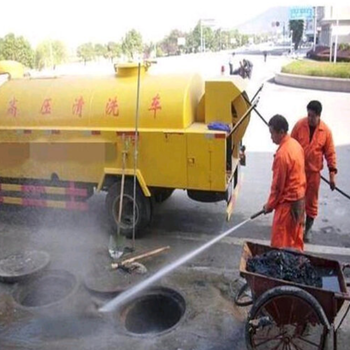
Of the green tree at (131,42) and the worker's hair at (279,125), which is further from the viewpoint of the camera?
the green tree at (131,42)

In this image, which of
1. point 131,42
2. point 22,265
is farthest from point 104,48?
point 22,265

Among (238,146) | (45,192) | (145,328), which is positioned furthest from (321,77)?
(145,328)

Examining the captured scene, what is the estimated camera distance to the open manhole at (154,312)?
4453 millimetres

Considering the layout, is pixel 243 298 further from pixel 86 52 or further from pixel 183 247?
pixel 86 52

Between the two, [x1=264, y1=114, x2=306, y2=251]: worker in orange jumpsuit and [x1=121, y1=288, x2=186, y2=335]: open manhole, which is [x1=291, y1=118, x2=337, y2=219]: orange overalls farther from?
[x1=121, y1=288, x2=186, y2=335]: open manhole

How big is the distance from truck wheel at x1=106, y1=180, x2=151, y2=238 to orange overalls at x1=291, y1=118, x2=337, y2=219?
204cm

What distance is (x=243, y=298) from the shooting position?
4.40m

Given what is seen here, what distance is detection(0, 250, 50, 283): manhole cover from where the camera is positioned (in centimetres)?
503

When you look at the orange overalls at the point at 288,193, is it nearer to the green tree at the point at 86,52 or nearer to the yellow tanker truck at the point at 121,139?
the yellow tanker truck at the point at 121,139

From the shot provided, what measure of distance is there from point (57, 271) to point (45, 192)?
1.51 meters

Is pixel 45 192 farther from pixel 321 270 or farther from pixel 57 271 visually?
pixel 321 270

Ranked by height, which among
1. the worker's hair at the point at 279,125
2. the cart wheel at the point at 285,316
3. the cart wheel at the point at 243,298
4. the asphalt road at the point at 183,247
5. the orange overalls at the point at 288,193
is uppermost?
the worker's hair at the point at 279,125

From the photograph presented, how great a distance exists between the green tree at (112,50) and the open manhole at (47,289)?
36076mm

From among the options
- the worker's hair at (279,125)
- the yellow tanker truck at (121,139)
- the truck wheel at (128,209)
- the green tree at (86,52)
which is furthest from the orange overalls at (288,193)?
the green tree at (86,52)
